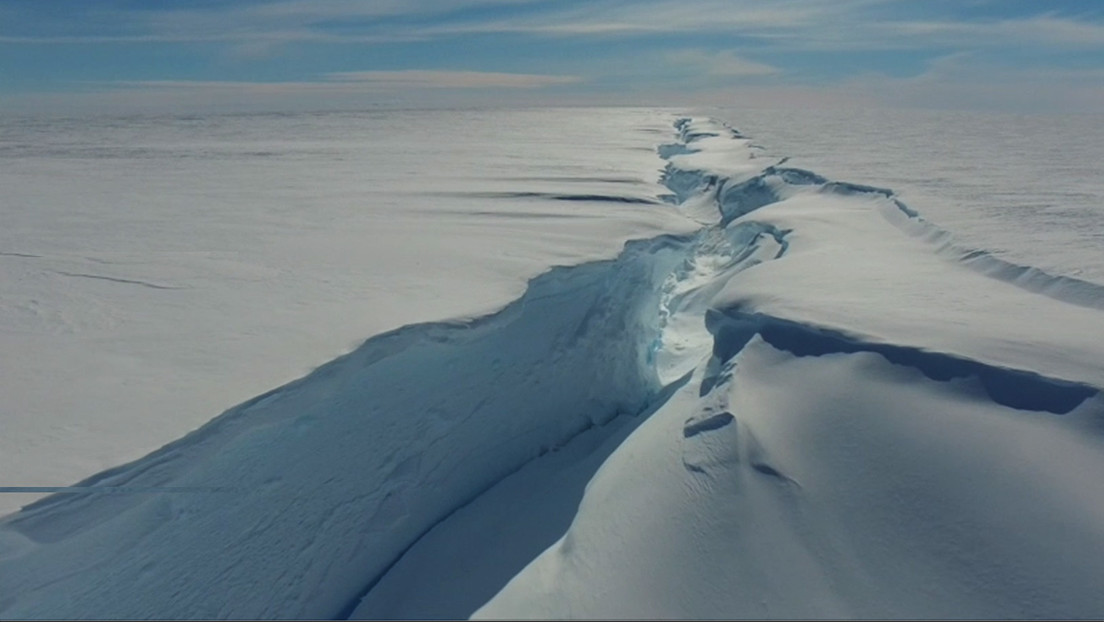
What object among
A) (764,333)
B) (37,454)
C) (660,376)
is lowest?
(660,376)

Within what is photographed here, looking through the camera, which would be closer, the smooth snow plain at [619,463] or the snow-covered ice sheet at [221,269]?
the smooth snow plain at [619,463]

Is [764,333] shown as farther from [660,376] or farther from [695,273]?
[695,273]

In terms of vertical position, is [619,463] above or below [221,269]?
below

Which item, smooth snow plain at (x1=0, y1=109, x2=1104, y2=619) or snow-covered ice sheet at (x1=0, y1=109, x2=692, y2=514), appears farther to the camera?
snow-covered ice sheet at (x1=0, y1=109, x2=692, y2=514)

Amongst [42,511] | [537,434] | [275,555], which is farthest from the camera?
[537,434]

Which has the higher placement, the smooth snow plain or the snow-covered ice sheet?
the snow-covered ice sheet

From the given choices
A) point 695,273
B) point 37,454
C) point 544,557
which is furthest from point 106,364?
point 695,273

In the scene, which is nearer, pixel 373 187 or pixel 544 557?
pixel 544 557

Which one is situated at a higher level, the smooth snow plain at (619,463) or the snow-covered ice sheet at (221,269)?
the snow-covered ice sheet at (221,269)
